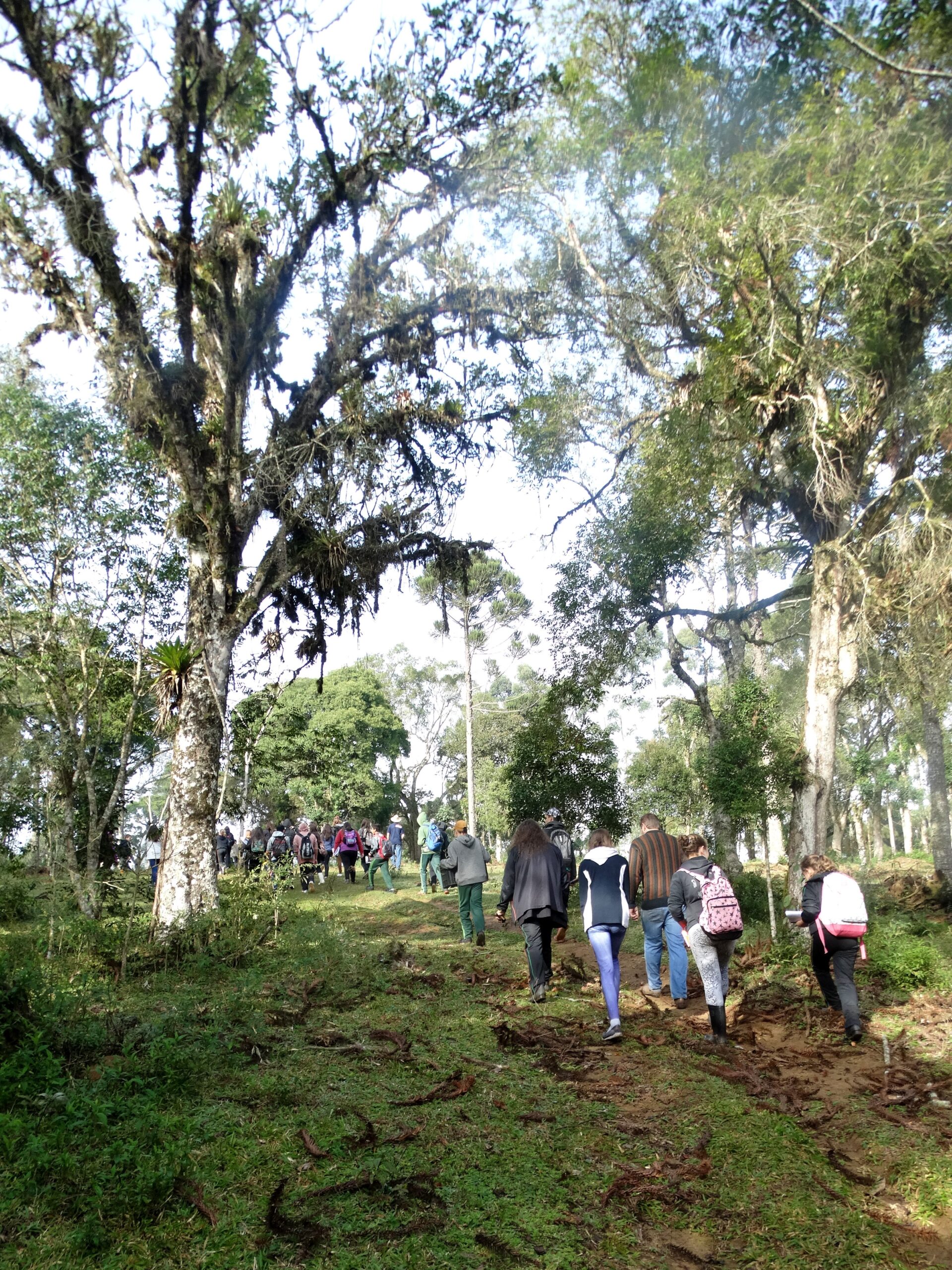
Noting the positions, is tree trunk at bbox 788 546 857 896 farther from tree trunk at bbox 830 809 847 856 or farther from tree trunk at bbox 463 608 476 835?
tree trunk at bbox 463 608 476 835

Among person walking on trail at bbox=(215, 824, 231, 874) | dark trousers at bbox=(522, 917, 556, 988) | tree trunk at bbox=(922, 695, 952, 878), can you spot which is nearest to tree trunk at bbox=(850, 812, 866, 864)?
tree trunk at bbox=(922, 695, 952, 878)

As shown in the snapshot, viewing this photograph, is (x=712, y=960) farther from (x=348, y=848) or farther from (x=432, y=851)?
(x=348, y=848)

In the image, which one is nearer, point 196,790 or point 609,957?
point 609,957

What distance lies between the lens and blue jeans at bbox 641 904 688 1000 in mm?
8383

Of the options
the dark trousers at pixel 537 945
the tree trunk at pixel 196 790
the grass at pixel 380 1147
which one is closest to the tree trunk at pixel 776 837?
the tree trunk at pixel 196 790

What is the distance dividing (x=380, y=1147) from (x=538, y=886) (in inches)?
144

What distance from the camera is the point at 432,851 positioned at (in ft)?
61.4

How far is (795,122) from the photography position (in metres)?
10.2

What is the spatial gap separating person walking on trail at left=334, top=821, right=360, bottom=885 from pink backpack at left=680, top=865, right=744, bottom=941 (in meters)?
14.8

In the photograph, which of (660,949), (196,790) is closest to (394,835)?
(196,790)

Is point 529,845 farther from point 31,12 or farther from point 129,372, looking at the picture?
point 31,12

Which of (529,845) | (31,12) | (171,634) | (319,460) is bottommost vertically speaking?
(529,845)

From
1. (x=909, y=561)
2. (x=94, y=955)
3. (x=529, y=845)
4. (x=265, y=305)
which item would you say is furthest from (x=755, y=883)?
(x=265, y=305)

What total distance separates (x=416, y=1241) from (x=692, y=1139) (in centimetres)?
197
